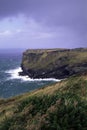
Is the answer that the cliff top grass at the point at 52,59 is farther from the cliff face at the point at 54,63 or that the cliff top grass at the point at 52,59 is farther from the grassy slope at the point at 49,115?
the grassy slope at the point at 49,115

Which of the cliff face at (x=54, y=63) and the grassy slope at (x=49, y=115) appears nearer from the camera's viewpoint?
the grassy slope at (x=49, y=115)

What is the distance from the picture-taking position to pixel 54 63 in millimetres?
157250

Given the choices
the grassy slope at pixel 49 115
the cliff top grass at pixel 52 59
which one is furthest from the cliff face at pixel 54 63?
the grassy slope at pixel 49 115

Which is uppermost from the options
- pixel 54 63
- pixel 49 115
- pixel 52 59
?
pixel 49 115

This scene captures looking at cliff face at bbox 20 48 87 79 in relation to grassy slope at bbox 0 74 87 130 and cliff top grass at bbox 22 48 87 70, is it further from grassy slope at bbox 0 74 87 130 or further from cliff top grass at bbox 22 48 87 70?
grassy slope at bbox 0 74 87 130

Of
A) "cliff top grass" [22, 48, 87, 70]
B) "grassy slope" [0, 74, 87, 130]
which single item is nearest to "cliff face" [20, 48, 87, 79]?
"cliff top grass" [22, 48, 87, 70]

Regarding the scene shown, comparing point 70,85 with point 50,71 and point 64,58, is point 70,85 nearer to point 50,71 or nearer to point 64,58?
point 50,71

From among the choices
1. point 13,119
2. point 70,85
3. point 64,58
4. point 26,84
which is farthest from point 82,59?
point 13,119

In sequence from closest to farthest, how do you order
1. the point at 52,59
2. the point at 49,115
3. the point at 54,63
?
the point at 49,115 < the point at 54,63 < the point at 52,59

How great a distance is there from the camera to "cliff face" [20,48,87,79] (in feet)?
480

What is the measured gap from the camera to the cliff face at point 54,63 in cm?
14625

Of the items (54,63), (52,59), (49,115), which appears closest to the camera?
(49,115)

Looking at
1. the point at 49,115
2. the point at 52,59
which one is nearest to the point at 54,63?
the point at 52,59

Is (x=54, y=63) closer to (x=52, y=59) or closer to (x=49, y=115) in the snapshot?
(x=52, y=59)
